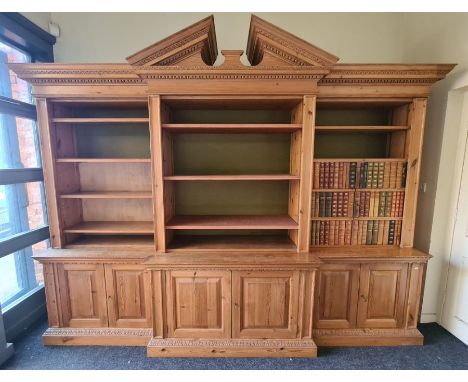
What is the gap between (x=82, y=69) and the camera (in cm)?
173

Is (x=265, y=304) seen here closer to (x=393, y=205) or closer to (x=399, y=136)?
(x=393, y=205)

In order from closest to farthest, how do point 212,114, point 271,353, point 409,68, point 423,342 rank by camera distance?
point 409,68
point 271,353
point 423,342
point 212,114

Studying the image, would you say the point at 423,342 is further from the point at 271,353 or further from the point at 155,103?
the point at 155,103

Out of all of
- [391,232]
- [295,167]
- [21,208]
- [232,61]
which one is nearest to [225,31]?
[232,61]

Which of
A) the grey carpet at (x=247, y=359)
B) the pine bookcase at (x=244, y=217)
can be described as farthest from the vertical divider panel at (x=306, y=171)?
the grey carpet at (x=247, y=359)

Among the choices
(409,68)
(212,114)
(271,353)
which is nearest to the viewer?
(409,68)

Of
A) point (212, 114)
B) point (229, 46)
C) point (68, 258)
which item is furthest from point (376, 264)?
point (68, 258)

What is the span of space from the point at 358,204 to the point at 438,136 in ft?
3.07

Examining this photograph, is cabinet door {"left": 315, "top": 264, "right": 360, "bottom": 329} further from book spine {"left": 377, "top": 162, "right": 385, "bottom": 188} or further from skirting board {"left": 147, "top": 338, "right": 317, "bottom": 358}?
book spine {"left": 377, "top": 162, "right": 385, "bottom": 188}

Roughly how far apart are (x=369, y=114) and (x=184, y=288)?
2333mm

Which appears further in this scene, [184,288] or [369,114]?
[369,114]

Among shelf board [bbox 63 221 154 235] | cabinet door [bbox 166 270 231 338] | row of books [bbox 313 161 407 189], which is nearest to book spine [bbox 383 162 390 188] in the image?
row of books [bbox 313 161 407 189]

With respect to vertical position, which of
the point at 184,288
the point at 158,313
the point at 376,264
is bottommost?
the point at 158,313

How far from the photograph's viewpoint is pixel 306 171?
181cm
